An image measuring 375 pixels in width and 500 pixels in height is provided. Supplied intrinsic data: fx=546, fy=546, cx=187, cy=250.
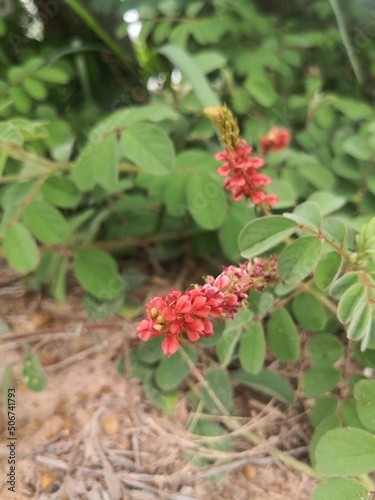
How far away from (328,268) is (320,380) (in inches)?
9.2

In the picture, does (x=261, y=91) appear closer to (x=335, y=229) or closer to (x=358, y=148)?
(x=358, y=148)

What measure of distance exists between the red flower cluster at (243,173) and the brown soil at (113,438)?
44 centimetres

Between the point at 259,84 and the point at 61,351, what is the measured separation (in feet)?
2.65

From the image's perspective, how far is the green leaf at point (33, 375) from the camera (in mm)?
994

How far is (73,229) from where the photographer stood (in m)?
1.25

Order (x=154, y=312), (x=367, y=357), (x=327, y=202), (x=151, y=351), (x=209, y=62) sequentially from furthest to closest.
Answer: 1. (x=209, y=62)
2. (x=151, y=351)
3. (x=327, y=202)
4. (x=367, y=357)
5. (x=154, y=312)

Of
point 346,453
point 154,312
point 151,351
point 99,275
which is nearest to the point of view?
point 154,312

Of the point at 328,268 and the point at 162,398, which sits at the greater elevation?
the point at 328,268

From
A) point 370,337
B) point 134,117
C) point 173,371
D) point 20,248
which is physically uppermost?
point 134,117

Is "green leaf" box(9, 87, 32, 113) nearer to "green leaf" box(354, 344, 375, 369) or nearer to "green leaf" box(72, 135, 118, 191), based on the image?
"green leaf" box(72, 135, 118, 191)

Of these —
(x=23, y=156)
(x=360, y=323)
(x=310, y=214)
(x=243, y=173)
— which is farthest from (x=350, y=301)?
(x=23, y=156)

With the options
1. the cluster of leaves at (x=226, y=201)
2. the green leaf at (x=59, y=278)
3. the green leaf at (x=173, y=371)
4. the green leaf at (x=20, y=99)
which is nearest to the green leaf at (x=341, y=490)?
the cluster of leaves at (x=226, y=201)

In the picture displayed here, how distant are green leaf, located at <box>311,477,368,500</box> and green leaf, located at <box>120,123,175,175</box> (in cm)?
59

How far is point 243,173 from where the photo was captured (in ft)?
2.58
